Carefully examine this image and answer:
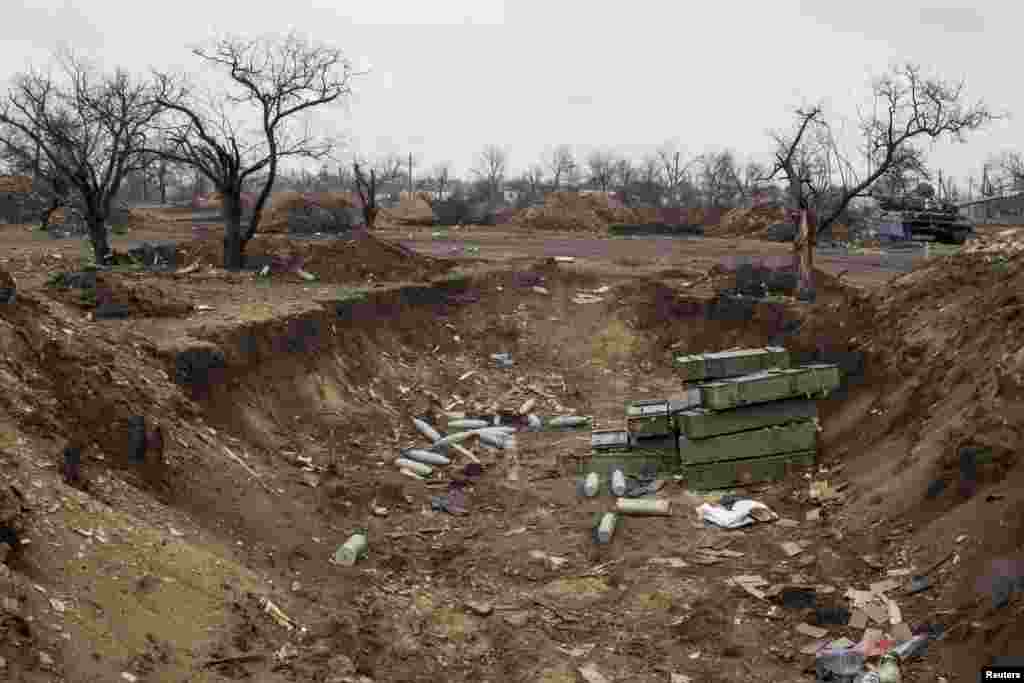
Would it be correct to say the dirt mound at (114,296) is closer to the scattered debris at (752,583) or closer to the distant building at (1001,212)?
the scattered debris at (752,583)

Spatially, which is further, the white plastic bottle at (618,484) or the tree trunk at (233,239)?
the tree trunk at (233,239)

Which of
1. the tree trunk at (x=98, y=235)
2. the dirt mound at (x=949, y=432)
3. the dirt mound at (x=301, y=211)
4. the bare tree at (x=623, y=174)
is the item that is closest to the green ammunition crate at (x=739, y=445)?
the dirt mound at (x=949, y=432)

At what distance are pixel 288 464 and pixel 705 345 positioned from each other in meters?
10.5

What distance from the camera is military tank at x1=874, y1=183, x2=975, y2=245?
22.7 metres

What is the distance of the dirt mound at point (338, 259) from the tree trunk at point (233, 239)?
523 mm

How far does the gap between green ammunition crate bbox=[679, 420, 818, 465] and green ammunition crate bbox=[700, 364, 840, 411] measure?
48 centimetres

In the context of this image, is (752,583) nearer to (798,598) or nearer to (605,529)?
(798,598)

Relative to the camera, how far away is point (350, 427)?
50.8 ft

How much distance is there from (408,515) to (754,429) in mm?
4842

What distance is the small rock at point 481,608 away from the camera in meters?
9.85

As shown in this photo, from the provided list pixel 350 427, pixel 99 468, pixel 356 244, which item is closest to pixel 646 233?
pixel 356 244

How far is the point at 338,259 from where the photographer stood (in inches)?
928

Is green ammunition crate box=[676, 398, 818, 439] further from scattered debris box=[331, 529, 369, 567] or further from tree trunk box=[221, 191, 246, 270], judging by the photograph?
tree trunk box=[221, 191, 246, 270]

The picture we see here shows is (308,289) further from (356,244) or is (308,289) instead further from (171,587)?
(171,587)
